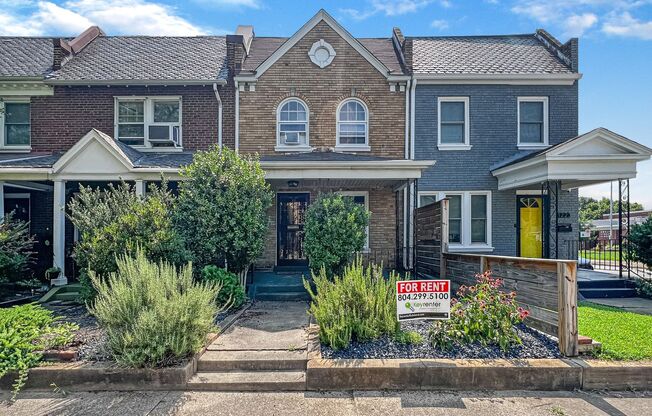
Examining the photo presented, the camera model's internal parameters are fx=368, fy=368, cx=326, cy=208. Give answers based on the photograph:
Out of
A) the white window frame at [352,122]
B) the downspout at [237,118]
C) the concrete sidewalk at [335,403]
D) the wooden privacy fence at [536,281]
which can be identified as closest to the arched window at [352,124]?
the white window frame at [352,122]

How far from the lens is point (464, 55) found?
12.5 meters

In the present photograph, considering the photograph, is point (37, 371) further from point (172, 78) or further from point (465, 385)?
point (172, 78)

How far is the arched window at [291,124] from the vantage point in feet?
37.2

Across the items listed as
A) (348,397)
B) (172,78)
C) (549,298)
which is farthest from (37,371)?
(172,78)

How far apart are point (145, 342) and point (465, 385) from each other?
156 inches

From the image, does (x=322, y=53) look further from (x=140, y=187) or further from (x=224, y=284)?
(x=224, y=284)

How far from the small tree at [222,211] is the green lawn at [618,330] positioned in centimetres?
633

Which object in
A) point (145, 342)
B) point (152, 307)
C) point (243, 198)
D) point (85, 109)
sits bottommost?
point (145, 342)

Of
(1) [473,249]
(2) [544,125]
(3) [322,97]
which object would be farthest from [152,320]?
(2) [544,125]

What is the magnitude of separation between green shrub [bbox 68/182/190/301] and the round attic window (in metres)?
6.65

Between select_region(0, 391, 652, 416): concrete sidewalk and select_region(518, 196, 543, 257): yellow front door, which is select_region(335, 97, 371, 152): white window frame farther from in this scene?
select_region(0, 391, 652, 416): concrete sidewalk

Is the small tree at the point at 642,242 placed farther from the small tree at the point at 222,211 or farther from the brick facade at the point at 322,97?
the small tree at the point at 222,211

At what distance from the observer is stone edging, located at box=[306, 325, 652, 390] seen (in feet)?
14.7

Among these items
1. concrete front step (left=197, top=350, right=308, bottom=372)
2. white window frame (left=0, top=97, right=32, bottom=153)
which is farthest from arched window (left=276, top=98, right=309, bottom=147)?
white window frame (left=0, top=97, right=32, bottom=153)
